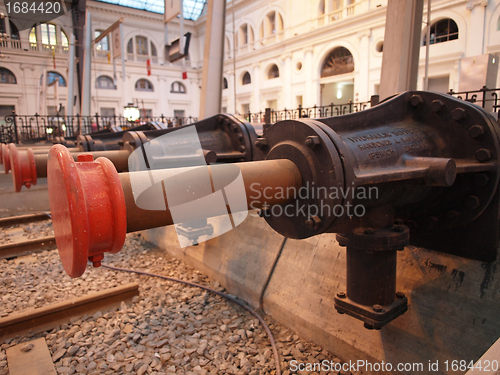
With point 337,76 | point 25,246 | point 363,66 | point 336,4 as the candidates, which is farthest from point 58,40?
point 25,246

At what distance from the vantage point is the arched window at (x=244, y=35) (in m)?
31.3

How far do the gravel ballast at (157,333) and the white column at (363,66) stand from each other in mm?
21154

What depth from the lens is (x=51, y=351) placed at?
8.50ft

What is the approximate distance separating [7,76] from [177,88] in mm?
16039

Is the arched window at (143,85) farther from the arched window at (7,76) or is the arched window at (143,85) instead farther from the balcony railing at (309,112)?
the balcony railing at (309,112)

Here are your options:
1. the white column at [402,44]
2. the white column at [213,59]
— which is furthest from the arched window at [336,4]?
the white column at [402,44]

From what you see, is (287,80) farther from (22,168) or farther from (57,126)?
(22,168)

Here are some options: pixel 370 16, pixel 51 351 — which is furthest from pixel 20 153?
pixel 370 16

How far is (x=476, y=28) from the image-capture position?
55.5 feet

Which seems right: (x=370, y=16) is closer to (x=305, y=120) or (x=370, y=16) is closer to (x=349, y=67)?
(x=349, y=67)

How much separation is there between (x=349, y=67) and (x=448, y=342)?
24.4 m

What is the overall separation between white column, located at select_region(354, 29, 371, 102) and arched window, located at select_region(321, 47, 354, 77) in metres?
1.37

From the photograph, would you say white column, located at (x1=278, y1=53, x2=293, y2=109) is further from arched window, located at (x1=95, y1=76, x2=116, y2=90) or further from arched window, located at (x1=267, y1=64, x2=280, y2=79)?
arched window, located at (x1=95, y1=76, x2=116, y2=90)

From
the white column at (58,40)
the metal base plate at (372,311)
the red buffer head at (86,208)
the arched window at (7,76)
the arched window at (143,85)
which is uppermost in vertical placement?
the white column at (58,40)
